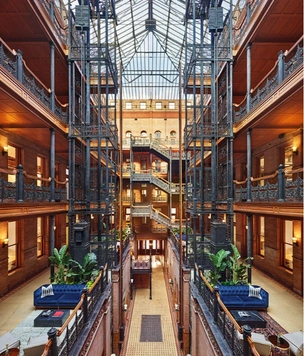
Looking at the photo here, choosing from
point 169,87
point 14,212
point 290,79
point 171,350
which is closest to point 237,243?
point 171,350

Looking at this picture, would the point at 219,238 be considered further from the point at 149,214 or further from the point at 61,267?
the point at 149,214

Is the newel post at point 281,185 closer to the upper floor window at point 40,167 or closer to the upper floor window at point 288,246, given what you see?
the upper floor window at point 288,246

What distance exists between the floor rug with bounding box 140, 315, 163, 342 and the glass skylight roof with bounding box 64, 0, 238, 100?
1539cm

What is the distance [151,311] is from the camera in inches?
642

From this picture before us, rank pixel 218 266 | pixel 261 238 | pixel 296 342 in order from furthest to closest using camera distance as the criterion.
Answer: pixel 261 238 < pixel 218 266 < pixel 296 342

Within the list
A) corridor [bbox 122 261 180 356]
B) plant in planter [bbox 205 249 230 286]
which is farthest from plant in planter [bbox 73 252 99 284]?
plant in planter [bbox 205 249 230 286]

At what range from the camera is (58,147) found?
16.3 metres

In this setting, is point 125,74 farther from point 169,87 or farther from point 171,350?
point 171,350

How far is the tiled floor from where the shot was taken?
8.73 metres

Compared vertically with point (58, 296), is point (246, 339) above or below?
above

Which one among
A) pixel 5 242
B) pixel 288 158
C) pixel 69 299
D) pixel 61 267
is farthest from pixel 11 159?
pixel 288 158

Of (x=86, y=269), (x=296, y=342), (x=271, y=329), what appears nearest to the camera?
(x=296, y=342)

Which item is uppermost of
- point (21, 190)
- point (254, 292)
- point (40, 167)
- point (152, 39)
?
point (152, 39)

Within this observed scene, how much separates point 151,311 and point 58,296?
333 inches
